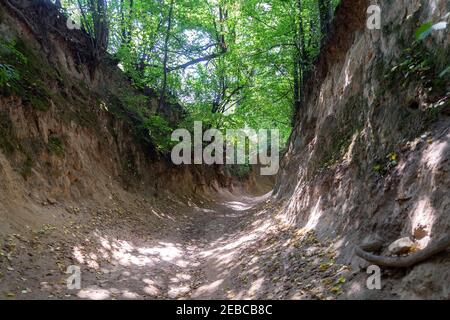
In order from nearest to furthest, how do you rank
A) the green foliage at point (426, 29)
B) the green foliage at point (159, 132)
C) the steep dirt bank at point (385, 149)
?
the green foliage at point (426, 29)
the steep dirt bank at point (385, 149)
the green foliage at point (159, 132)

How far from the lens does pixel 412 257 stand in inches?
150

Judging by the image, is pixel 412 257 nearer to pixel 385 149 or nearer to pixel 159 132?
pixel 385 149

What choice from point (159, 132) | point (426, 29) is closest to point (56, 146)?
point (159, 132)

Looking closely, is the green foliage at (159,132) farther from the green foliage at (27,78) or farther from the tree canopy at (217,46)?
the green foliage at (27,78)

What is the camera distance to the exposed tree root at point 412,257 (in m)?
3.59

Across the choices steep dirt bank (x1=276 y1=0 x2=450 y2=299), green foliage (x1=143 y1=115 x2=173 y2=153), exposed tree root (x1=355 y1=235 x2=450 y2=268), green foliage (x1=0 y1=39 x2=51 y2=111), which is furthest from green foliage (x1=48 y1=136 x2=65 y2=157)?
exposed tree root (x1=355 y1=235 x2=450 y2=268)

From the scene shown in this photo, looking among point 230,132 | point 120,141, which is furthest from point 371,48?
point 230,132

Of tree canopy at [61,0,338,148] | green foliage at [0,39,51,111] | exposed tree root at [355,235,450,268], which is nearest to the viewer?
exposed tree root at [355,235,450,268]

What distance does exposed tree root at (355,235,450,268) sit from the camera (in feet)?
11.8

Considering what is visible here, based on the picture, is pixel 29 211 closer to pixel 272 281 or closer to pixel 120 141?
pixel 272 281

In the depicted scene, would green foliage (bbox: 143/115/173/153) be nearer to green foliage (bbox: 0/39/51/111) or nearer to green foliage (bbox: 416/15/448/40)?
green foliage (bbox: 0/39/51/111)

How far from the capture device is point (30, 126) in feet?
30.6

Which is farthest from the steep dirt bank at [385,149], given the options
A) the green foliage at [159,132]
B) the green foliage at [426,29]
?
the green foliage at [159,132]

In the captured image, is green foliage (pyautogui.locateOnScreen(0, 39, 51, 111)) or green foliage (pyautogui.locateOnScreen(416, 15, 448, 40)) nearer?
green foliage (pyautogui.locateOnScreen(416, 15, 448, 40))
